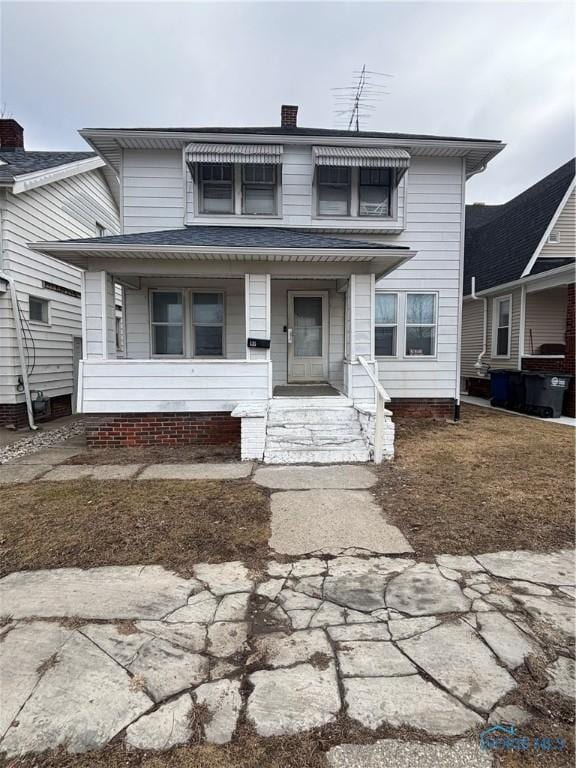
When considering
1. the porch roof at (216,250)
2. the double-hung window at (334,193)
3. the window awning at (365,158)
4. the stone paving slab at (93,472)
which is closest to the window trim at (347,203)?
the double-hung window at (334,193)

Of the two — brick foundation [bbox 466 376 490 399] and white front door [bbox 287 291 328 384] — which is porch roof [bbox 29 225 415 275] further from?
brick foundation [bbox 466 376 490 399]

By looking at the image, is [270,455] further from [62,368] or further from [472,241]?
[472,241]

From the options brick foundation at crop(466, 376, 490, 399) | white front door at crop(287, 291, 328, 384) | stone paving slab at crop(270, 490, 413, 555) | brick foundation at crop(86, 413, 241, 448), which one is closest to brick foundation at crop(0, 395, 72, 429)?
brick foundation at crop(86, 413, 241, 448)

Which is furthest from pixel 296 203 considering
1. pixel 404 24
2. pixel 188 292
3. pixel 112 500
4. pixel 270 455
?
pixel 112 500

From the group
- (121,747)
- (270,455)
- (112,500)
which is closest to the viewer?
(121,747)

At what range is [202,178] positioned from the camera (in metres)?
8.41

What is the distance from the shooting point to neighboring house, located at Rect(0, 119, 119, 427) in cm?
834

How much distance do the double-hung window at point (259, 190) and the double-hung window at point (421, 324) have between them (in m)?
3.69

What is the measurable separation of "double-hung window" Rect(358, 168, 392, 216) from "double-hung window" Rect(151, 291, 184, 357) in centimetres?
450

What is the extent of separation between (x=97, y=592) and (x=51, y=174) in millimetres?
10184

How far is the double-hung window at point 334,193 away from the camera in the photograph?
8.59 m

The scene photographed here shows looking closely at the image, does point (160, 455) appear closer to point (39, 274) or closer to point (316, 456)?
point (316, 456)

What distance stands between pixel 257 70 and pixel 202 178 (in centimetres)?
555

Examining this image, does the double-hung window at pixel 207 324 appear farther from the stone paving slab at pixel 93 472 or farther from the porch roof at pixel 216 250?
the stone paving slab at pixel 93 472
